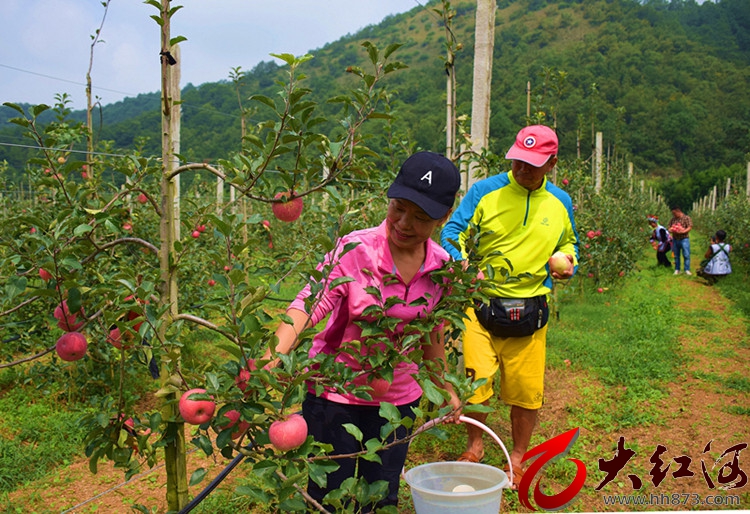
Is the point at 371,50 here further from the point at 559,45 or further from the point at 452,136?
the point at 559,45

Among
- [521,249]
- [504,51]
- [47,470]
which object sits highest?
[504,51]

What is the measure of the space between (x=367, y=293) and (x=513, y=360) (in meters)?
1.41

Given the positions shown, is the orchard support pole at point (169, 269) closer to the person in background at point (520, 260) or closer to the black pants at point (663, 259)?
the person in background at point (520, 260)

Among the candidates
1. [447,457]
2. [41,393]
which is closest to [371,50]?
[447,457]

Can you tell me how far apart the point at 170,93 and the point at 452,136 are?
2743mm

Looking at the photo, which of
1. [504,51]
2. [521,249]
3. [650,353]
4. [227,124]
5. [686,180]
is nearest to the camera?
[521,249]

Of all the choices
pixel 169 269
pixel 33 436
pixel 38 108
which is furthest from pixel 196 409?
pixel 33 436

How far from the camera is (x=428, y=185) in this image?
1523 mm

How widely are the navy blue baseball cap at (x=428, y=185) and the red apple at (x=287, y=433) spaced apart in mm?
612

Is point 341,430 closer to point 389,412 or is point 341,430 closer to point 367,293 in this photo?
point 367,293

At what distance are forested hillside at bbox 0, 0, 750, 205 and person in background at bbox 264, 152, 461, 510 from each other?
1451 cm

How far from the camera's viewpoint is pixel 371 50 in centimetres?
131

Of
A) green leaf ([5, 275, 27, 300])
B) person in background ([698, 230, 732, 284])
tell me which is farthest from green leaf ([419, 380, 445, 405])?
person in background ([698, 230, 732, 284])

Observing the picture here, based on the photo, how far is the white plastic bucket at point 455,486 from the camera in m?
1.59
